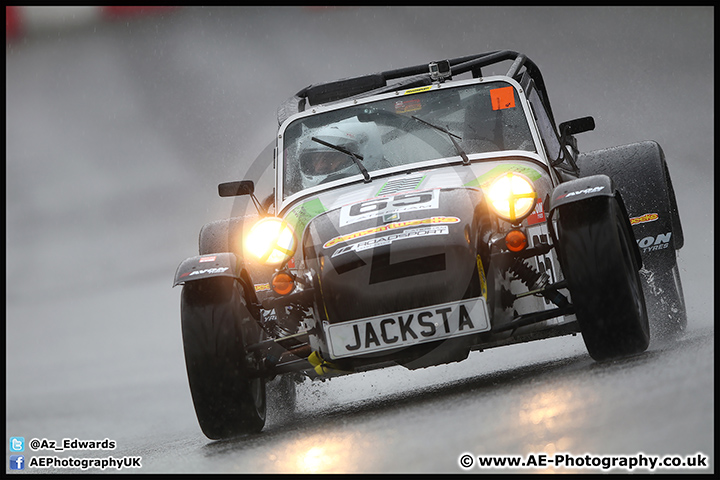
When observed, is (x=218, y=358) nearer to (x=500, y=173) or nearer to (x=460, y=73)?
(x=500, y=173)

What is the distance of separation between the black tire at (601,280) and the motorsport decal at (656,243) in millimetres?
2108

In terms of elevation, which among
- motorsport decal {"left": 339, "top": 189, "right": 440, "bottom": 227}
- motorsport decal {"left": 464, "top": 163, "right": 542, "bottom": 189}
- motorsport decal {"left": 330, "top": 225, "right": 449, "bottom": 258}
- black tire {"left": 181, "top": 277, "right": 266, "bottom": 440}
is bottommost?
black tire {"left": 181, "top": 277, "right": 266, "bottom": 440}

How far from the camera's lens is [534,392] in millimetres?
4164

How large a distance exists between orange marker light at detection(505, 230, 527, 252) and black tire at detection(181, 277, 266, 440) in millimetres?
1490

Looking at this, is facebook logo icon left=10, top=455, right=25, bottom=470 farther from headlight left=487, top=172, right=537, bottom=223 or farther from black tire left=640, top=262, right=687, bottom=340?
black tire left=640, top=262, right=687, bottom=340

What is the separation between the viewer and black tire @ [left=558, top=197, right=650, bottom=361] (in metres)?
4.45

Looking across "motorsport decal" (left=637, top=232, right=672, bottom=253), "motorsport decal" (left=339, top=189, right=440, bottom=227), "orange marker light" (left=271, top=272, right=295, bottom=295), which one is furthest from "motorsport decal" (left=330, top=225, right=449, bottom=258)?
"motorsport decal" (left=637, top=232, right=672, bottom=253)

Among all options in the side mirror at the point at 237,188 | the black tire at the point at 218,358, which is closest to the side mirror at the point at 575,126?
the side mirror at the point at 237,188

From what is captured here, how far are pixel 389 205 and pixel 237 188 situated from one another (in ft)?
6.75

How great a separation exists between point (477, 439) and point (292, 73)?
42.8 ft

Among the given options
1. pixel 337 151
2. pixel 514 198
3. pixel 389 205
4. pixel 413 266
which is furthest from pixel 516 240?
pixel 337 151

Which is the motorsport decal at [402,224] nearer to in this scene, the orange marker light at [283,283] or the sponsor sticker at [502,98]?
the orange marker light at [283,283]

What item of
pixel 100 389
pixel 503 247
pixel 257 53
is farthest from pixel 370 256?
pixel 257 53

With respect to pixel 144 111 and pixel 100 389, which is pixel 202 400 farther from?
pixel 144 111
